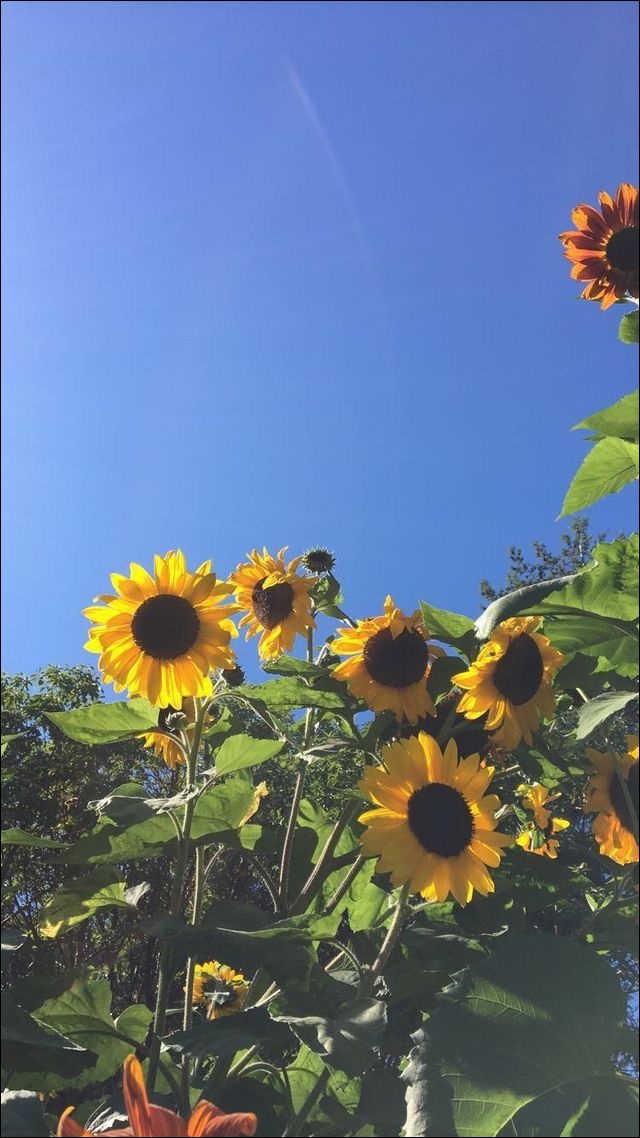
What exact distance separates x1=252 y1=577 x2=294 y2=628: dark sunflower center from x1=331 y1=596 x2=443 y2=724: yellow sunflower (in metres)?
0.43

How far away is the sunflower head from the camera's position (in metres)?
2.98

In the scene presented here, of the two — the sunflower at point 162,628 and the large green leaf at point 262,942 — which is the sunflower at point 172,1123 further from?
the sunflower at point 162,628

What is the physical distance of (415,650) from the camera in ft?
7.07

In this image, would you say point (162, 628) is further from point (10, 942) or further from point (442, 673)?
point (10, 942)

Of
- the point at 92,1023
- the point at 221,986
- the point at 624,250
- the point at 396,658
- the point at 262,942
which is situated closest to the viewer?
the point at 262,942

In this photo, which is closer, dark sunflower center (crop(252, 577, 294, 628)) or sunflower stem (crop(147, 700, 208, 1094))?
sunflower stem (crop(147, 700, 208, 1094))

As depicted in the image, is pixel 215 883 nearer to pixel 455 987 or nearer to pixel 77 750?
pixel 77 750

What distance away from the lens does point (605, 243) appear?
83.9 inches

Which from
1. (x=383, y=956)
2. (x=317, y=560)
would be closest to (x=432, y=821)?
(x=383, y=956)

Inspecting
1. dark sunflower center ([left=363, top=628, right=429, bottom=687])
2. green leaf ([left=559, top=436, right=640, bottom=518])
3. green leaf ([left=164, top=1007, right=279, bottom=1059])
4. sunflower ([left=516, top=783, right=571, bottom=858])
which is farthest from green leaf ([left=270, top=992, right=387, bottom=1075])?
green leaf ([left=559, top=436, right=640, bottom=518])

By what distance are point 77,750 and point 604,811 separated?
492 inches

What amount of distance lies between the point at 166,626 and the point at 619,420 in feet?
4.00

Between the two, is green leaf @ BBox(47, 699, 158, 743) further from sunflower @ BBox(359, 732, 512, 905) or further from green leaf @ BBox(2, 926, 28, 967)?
sunflower @ BBox(359, 732, 512, 905)

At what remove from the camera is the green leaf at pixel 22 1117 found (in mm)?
1232
